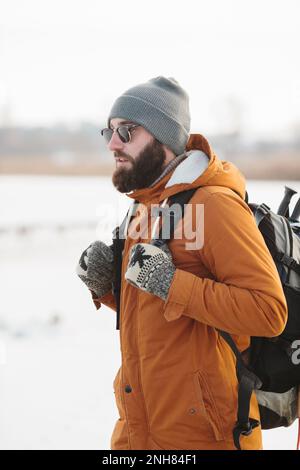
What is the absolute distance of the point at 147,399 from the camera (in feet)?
5.78

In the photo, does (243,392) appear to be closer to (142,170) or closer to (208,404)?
(208,404)

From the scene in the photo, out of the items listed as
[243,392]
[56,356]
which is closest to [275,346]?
[243,392]

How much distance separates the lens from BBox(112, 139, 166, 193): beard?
1868 mm

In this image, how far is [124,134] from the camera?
1881 mm

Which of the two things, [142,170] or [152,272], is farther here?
[142,170]

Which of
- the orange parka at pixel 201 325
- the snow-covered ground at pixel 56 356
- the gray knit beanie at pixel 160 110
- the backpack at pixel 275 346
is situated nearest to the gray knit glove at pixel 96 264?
the orange parka at pixel 201 325

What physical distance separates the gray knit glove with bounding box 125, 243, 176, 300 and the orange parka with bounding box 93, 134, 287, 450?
27 mm

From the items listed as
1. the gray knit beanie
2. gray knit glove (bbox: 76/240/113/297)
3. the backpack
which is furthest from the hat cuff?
gray knit glove (bbox: 76/240/113/297)

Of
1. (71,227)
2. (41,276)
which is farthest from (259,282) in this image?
(71,227)

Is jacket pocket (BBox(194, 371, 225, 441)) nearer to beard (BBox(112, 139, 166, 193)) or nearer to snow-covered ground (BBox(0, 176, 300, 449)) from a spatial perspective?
beard (BBox(112, 139, 166, 193))

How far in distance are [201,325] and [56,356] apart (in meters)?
3.47

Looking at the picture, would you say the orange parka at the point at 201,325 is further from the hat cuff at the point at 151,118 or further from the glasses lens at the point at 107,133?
the glasses lens at the point at 107,133

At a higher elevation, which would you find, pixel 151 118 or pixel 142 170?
pixel 151 118
